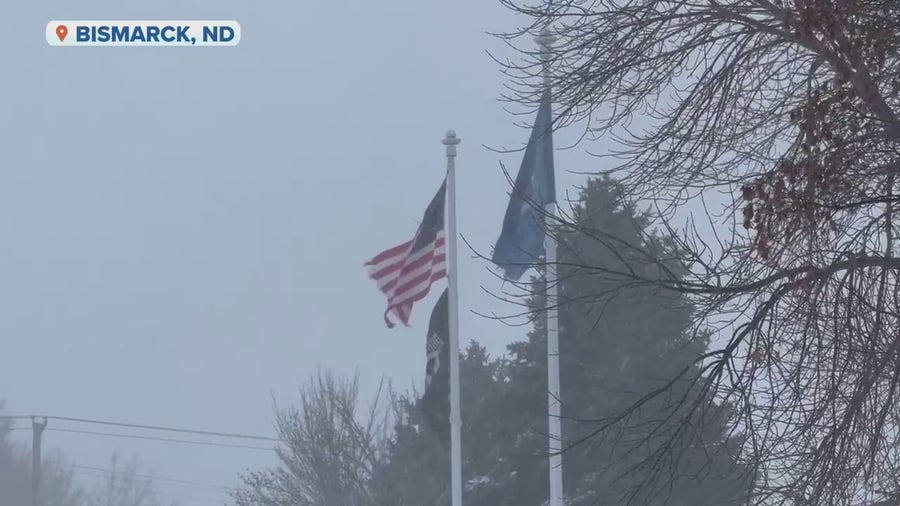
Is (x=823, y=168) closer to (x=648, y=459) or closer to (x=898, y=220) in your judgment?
(x=898, y=220)

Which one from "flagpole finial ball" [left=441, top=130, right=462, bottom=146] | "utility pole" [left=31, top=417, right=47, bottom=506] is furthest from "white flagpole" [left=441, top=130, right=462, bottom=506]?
"utility pole" [left=31, top=417, right=47, bottom=506]

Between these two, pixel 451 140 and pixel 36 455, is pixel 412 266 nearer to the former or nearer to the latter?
pixel 451 140

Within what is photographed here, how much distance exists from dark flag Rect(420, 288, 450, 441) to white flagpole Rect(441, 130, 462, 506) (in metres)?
0.26

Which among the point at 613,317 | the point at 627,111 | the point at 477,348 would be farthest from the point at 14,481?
the point at 627,111

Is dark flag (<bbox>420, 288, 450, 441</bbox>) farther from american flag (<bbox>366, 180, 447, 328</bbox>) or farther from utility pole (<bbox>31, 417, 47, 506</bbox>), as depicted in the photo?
utility pole (<bbox>31, 417, 47, 506</bbox>)

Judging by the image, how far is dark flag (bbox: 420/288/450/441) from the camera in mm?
17641

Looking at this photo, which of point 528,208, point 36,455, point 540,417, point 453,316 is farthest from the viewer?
point 36,455

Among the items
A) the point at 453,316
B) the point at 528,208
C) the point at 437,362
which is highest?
the point at 528,208

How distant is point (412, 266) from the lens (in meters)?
16.6

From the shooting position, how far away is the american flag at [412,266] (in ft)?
53.8

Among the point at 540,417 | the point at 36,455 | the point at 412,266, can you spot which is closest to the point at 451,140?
the point at 412,266

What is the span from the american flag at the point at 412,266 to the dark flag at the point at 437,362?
0.89 meters

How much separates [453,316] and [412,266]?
1.00 meters

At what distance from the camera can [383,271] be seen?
16.7 metres
